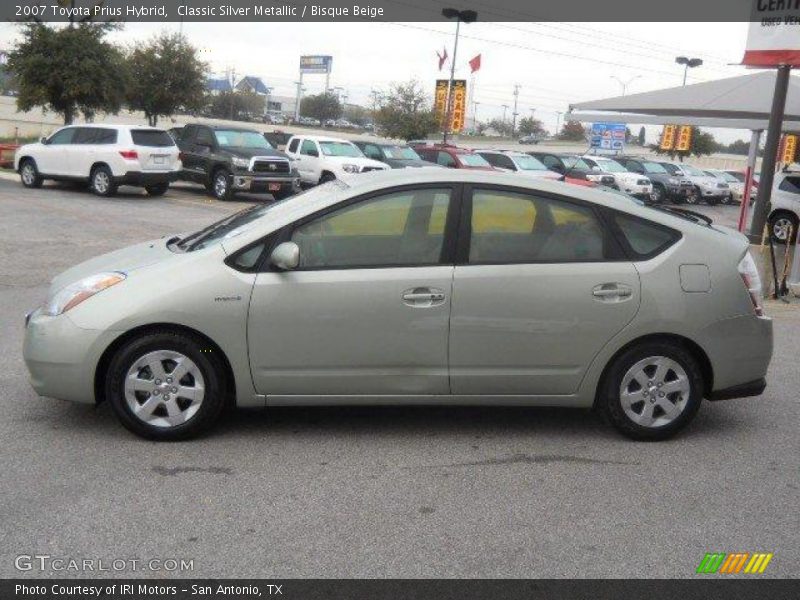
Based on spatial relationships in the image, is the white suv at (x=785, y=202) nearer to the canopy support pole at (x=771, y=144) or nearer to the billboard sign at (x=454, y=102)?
the canopy support pole at (x=771, y=144)

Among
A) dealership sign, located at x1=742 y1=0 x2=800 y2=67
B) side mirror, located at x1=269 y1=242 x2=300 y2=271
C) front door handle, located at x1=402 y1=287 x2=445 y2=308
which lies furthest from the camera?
dealership sign, located at x1=742 y1=0 x2=800 y2=67

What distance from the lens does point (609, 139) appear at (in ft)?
201

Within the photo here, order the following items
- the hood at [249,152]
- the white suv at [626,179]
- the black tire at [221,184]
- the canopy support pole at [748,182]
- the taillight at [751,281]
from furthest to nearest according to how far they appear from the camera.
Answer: the white suv at [626,179]
the hood at [249,152]
the black tire at [221,184]
the canopy support pole at [748,182]
the taillight at [751,281]

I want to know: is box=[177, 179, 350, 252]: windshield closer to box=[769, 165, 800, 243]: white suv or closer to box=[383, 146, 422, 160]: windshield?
box=[769, 165, 800, 243]: white suv

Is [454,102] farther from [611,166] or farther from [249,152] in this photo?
[249,152]

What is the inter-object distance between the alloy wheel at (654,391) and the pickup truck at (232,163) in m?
18.3

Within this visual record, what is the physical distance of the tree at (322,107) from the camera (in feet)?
393

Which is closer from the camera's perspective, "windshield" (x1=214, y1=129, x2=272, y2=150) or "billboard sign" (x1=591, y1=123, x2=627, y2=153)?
"windshield" (x1=214, y1=129, x2=272, y2=150)


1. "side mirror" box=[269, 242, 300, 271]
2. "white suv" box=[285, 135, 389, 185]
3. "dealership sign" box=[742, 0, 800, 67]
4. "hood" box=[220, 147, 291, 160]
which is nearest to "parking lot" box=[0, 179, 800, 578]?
Result: "side mirror" box=[269, 242, 300, 271]

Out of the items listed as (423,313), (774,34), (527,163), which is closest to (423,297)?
(423,313)

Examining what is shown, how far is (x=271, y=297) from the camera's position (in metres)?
5.14

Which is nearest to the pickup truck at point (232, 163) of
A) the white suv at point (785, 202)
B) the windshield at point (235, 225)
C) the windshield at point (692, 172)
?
the white suv at point (785, 202)

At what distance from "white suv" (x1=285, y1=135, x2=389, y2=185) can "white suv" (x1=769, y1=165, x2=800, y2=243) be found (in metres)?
10.1

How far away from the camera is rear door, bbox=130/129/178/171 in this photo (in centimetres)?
2127
